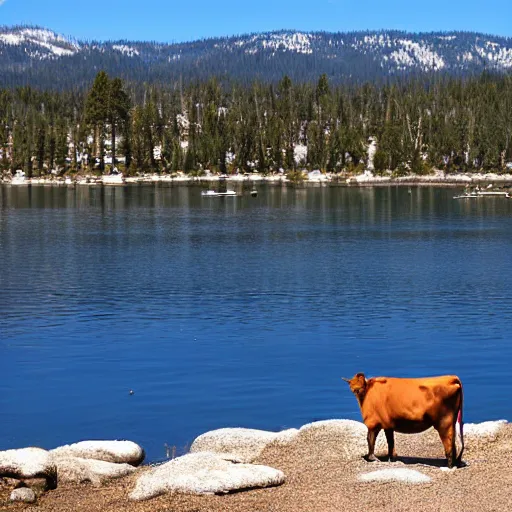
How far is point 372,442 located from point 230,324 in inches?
790

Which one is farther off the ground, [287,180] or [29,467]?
[287,180]

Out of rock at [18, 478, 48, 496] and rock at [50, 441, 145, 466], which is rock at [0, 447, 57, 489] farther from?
rock at [50, 441, 145, 466]

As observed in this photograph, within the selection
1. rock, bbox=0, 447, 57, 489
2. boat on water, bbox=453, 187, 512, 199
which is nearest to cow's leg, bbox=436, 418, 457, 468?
rock, bbox=0, 447, 57, 489

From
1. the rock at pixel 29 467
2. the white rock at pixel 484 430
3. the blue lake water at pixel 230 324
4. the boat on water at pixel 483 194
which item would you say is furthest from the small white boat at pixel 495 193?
the rock at pixel 29 467

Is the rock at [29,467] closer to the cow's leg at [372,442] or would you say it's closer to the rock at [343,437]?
the rock at [343,437]

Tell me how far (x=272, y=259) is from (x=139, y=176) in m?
125

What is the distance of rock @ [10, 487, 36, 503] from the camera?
1535cm

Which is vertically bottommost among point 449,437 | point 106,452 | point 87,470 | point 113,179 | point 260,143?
point 106,452

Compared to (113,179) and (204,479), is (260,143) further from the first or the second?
(204,479)

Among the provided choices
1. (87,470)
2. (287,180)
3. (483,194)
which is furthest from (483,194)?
(87,470)

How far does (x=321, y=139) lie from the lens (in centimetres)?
18762

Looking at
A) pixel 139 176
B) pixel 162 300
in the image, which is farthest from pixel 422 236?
pixel 139 176

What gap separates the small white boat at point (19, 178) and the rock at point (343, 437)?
167 metres

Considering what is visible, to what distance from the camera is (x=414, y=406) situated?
15.7 m
